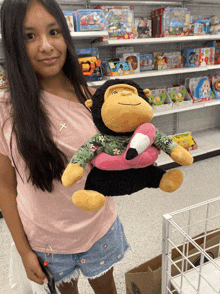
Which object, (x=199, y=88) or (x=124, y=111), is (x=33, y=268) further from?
(x=199, y=88)

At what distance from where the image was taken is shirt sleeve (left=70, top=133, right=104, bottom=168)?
1.70 ft

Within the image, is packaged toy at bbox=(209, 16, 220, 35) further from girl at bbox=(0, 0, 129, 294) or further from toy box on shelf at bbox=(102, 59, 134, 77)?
girl at bbox=(0, 0, 129, 294)

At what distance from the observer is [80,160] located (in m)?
0.52

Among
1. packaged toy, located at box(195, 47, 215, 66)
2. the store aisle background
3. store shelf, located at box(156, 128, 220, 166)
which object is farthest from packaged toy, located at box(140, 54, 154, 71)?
the store aisle background

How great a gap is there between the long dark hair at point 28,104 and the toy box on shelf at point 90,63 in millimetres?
1287

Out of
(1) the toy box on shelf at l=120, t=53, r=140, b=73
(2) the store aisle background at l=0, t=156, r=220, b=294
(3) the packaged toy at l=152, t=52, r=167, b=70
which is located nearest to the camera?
(2) the store aisle background at l=0, t=156, r=220, b=294

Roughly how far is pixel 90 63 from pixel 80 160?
64.5 inches

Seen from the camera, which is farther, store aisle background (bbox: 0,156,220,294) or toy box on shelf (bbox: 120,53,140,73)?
toy box on shelf (bbox: 120,53,140,73)

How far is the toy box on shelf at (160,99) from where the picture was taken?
2564 mm

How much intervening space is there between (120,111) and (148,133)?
8cm

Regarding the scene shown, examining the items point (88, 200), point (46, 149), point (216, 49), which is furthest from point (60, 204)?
point (216, 49)

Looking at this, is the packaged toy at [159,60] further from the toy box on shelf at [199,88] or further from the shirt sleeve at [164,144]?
the shirt sleeve at [164,144]

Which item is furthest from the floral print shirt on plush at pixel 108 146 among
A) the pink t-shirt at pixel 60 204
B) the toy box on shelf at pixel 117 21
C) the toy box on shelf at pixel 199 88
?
the toy box on shelf at pixel 199 88

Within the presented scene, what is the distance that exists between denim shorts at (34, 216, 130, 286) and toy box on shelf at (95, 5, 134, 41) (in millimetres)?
1862
